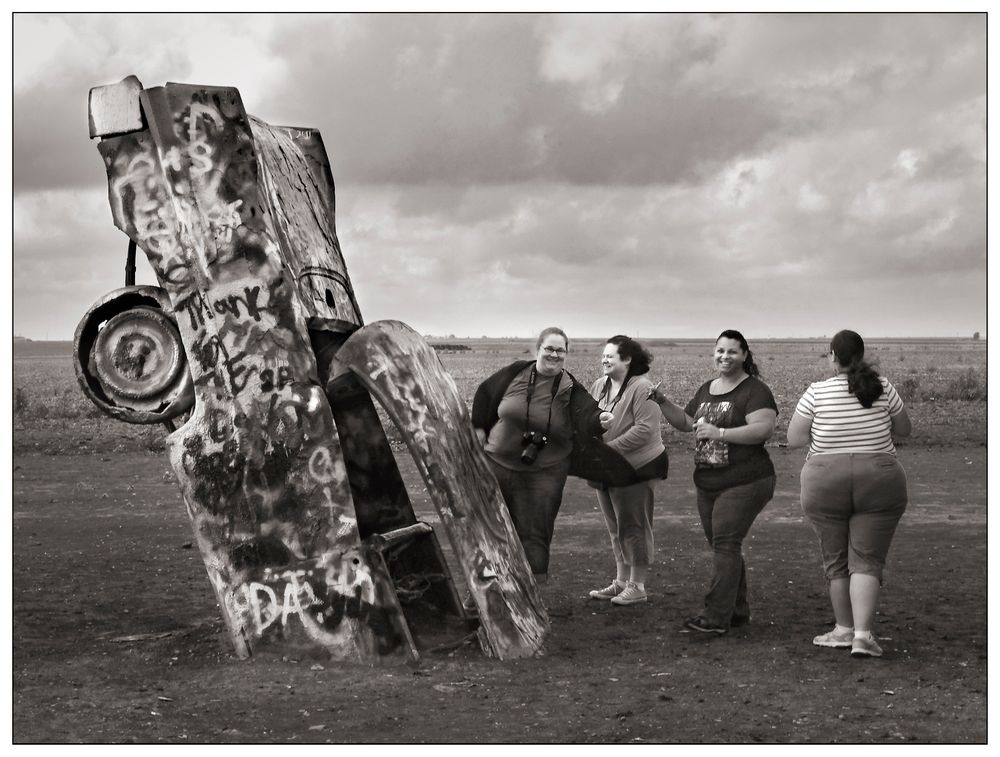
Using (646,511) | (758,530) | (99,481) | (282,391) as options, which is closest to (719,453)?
(646,511)

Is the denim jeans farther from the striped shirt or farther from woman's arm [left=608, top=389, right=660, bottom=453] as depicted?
woman's arm [left=608, top=389, right=660, bottom=453]

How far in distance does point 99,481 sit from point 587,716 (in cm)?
1129

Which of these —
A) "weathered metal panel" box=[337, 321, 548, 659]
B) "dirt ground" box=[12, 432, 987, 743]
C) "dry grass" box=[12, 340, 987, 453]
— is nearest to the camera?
"dirt ground" box=[12, 432, 987, 743]

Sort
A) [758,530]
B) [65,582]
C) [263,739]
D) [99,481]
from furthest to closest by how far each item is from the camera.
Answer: [99,481], [758,530], [65,582], [263,739]

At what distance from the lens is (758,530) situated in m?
11.8

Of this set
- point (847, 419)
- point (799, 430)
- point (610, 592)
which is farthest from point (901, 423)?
point (610, 592)

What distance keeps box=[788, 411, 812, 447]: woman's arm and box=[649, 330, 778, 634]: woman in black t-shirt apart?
271mm

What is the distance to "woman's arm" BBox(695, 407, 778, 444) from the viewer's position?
7.13 meters

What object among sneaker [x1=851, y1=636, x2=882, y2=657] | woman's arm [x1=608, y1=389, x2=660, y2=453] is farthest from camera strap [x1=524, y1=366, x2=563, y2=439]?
sneaker [x1=851, y1=636, x2=882, y2=657]

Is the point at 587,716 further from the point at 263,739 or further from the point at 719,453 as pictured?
the point at 719,453

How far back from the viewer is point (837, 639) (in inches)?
277

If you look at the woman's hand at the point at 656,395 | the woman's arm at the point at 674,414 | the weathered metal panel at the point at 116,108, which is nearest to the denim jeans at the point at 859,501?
the woman's arm at the point at 674,414

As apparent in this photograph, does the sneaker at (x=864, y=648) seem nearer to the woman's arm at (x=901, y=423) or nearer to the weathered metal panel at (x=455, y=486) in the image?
the woman's arm at (x=901, y=423)

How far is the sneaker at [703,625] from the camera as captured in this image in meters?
7.41
